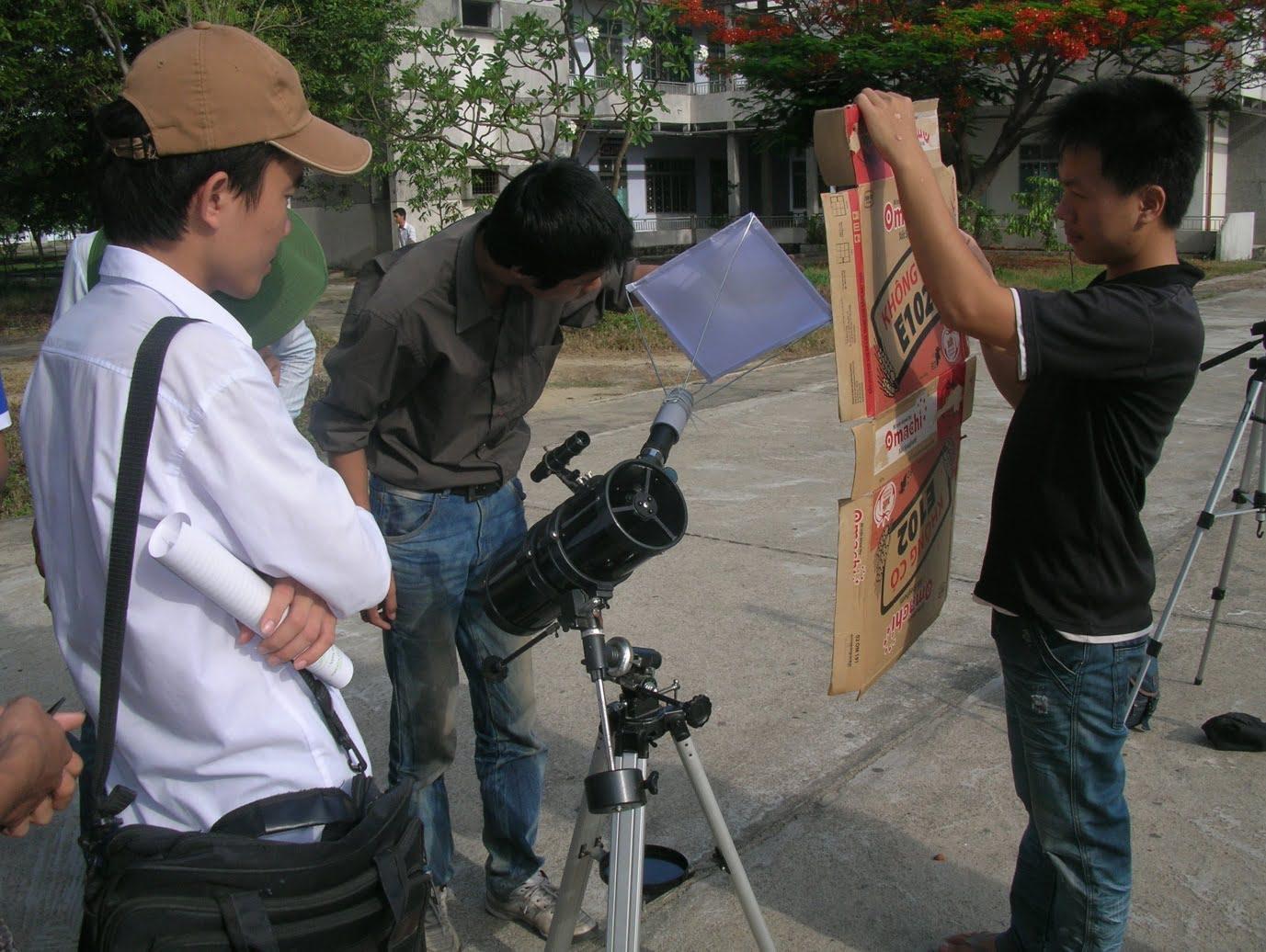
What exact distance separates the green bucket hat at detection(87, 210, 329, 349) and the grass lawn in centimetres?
367

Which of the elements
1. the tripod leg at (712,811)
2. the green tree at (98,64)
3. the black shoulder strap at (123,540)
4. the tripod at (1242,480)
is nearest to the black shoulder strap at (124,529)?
Result: the black shoulder strap at (123,540)

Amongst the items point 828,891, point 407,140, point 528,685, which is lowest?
point 828,891

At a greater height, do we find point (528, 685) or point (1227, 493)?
point (528, 685)

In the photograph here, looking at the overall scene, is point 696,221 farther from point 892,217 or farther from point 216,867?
point 216,867

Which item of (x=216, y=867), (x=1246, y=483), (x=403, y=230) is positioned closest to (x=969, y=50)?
(x=403, y=230)

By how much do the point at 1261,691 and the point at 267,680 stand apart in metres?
3.58

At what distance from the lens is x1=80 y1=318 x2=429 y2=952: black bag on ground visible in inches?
49.9

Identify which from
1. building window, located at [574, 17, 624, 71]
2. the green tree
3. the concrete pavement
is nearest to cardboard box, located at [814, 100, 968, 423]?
the concrete pavement

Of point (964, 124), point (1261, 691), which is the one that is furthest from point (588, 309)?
point (964, 124)

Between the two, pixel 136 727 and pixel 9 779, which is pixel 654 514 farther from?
pixel 9 779

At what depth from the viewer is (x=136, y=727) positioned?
140 centimetres

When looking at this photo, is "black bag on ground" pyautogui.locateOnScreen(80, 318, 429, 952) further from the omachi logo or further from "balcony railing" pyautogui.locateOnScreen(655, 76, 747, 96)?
Answer: "balcony railing" pyautogui.locateOnScreen(655, 76, 747, 96)

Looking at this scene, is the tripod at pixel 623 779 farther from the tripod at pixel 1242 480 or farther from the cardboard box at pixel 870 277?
the tripod at pixel 1242 480

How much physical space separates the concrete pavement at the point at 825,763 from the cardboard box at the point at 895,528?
735 mm
